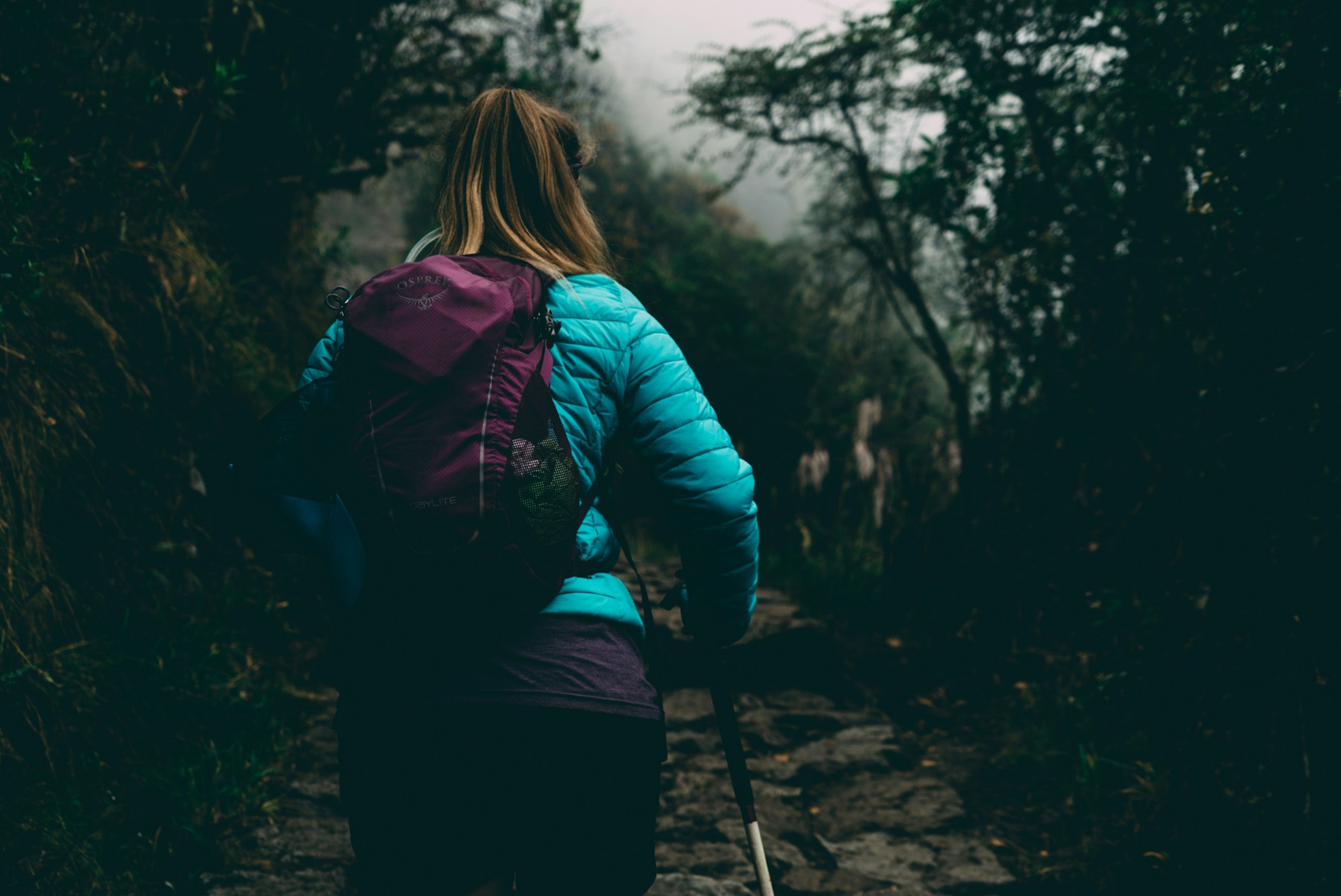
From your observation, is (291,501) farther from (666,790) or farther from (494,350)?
(666,790)

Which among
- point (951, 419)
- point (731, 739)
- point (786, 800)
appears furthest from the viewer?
point (951, 419)

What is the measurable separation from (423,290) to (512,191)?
0.33 metres

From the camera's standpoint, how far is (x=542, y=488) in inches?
45.6

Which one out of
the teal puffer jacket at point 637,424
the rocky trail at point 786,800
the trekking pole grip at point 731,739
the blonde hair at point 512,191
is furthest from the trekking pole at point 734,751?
the rocky trail at point 786,800

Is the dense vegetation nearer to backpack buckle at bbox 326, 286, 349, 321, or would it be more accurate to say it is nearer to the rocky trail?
the rocky trail

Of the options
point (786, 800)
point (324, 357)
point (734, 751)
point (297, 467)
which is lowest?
point (786, 800)

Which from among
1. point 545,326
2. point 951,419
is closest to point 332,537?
point 545,326

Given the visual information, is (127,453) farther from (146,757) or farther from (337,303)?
(337,303)

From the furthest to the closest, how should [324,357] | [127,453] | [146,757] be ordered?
[127,453] < [146,757] < [324,357]

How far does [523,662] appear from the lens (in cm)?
117

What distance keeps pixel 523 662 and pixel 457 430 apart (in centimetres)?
35

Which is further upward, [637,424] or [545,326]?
[545,326]

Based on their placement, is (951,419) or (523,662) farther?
(951,419)

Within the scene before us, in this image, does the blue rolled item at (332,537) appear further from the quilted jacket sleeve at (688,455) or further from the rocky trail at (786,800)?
the rocky trail at (786,800)
